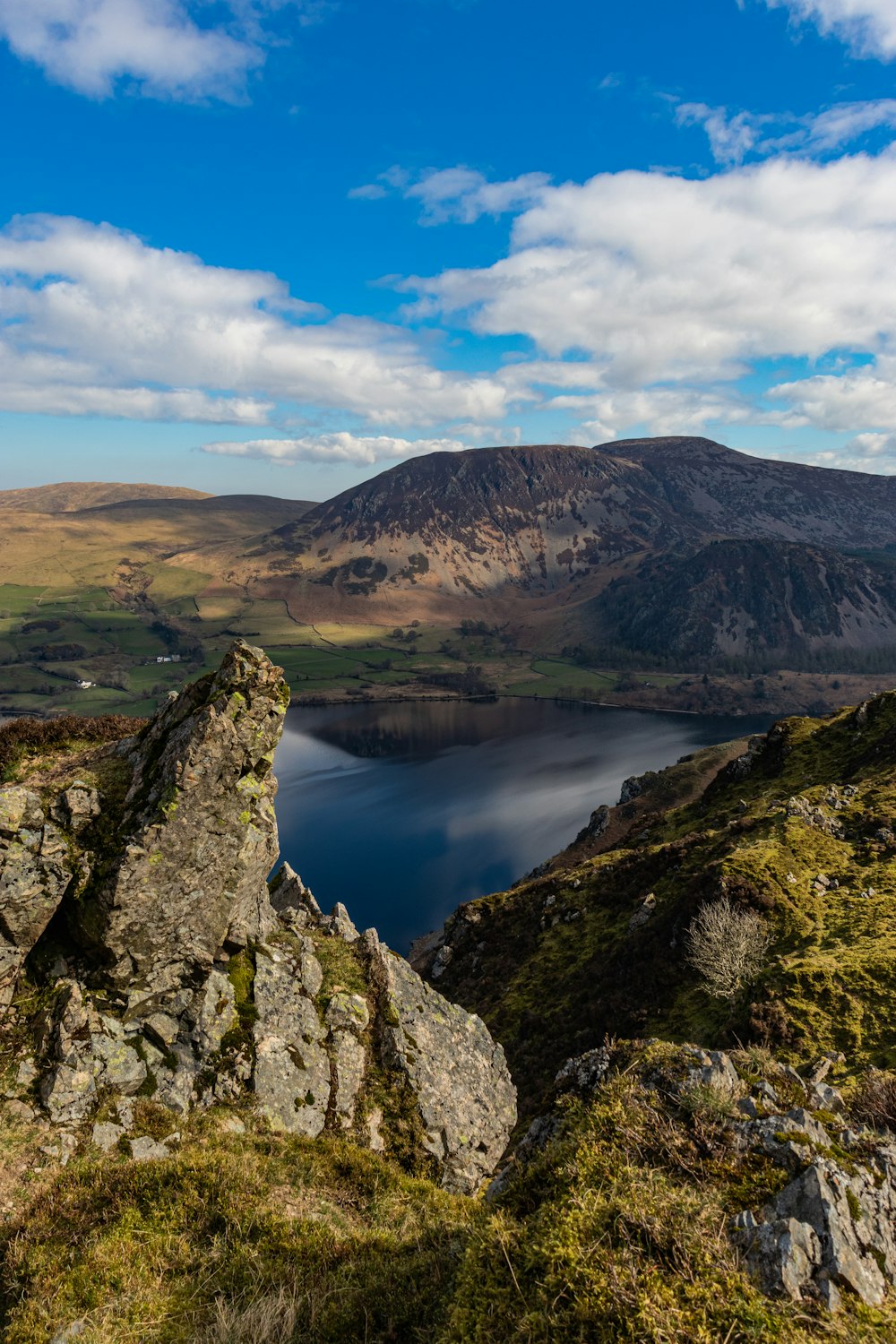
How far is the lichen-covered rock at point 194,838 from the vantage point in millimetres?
15469

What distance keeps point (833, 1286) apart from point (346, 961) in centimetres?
1680

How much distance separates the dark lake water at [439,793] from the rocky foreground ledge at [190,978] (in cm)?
5817

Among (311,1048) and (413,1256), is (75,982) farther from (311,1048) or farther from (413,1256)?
(413,1256)

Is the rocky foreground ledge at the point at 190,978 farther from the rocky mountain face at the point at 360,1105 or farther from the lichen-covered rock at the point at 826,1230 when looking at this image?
the lichen-covered rock at the point at 826,1230

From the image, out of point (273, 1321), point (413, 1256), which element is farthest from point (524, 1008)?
point (273, 1321)

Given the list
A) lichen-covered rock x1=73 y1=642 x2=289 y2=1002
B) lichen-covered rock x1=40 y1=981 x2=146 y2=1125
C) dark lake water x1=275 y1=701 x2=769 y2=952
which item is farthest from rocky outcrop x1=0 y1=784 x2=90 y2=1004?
dark lake water x1=275 y1=701 x2=769 y2=952

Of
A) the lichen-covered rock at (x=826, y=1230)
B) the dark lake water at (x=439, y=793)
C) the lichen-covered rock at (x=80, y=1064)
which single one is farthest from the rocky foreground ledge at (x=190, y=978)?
the dark lake water at (x=439, y=793)

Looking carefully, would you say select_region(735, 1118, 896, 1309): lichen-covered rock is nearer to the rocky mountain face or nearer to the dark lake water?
the rocky mountain face

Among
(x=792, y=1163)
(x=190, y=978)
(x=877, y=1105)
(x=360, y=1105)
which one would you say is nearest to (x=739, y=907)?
(x=877, y=1105)

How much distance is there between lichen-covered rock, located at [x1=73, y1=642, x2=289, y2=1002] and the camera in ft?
50.8

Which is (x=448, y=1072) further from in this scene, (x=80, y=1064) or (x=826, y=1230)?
(x=826, y=1230)

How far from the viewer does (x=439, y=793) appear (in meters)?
128

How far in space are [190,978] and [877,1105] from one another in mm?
15276

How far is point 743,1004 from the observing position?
2480 cm
